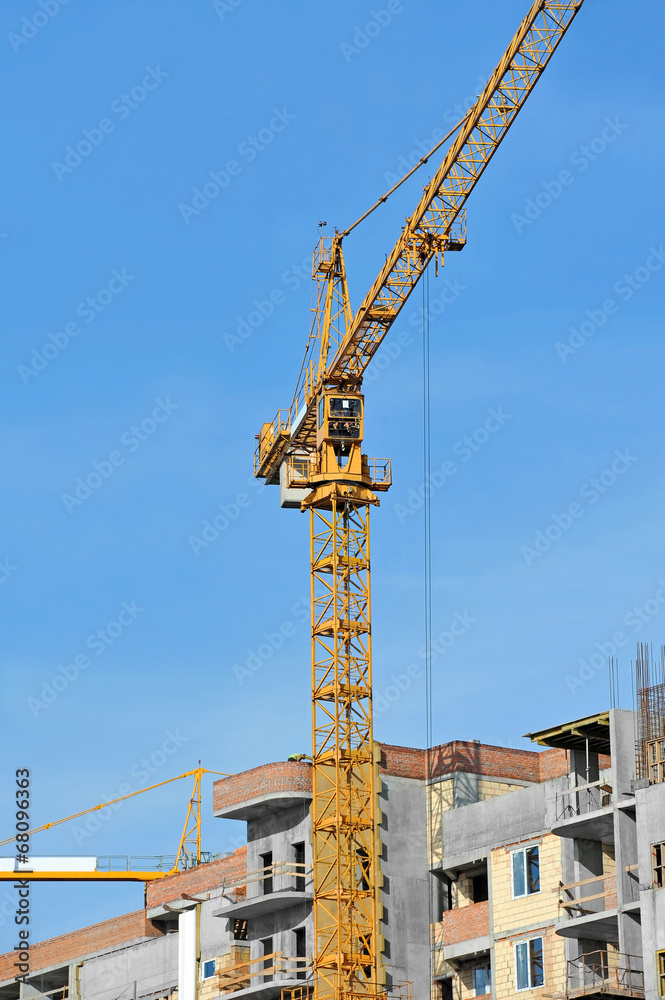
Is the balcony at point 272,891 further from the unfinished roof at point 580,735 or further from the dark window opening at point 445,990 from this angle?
the unfinished roof at point 580,735

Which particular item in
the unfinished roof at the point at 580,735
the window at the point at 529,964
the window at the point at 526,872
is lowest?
the window at the point at 529,964

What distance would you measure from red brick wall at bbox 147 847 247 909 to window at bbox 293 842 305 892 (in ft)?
10.6

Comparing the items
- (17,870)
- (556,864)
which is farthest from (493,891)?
(17,870)

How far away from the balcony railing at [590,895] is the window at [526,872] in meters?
3.60

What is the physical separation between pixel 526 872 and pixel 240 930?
15348 millimetres

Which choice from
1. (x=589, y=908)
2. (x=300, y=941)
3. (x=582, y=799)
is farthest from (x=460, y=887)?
(x=589, y=908)

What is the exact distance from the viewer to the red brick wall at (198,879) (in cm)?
8750

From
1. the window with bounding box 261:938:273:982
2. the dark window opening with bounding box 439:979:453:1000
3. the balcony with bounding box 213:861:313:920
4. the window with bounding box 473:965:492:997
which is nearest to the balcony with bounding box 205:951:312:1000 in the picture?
the window with bounding box 261:938:273:982

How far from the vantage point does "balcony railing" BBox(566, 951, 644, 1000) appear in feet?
210

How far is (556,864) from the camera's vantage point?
73.2m

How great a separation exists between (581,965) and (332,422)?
99.5 ft

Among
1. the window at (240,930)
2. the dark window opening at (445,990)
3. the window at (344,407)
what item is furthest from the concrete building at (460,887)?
the window at (344,407)

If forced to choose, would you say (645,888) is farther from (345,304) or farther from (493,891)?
A: (345,304)

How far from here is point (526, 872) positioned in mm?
74750
